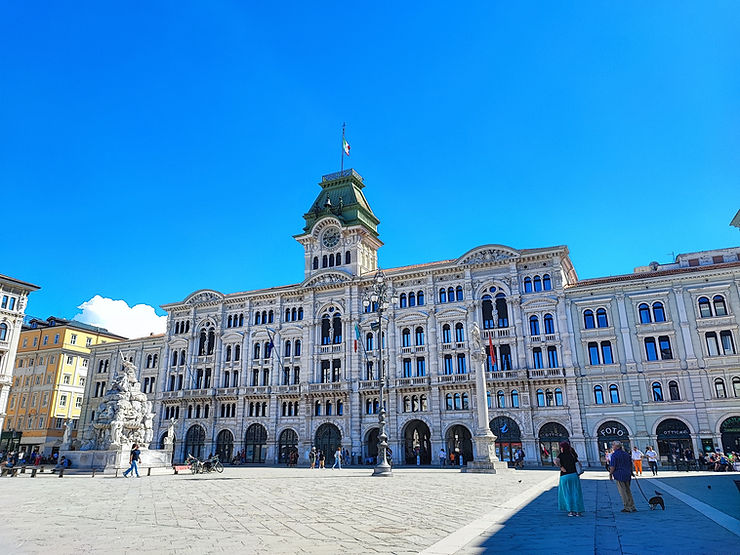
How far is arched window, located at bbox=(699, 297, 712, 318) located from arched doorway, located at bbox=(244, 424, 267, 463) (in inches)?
1609

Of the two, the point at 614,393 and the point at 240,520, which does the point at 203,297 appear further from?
the point at 240,520

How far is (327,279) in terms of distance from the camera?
5691 centimetres

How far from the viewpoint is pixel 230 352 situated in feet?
195

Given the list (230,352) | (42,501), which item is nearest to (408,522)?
(42,501)

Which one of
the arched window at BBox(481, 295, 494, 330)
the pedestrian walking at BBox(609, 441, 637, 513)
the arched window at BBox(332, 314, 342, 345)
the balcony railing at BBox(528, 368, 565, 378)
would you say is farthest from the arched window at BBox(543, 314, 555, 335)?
the pedestrian walking at BBox(609, 441, 637, 513)

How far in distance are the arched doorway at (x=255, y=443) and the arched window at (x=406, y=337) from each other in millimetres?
17143

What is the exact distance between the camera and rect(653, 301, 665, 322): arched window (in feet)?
144

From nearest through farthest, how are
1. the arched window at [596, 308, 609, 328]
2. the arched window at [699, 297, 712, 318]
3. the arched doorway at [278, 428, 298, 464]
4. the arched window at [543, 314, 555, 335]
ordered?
the arched window at [699, 297, 712, 318] → the arched window at [596, 308, 609, 328] → the arched window at [543, 314, 555, 335] → the arched doorway at [278, 428, 298, 464]

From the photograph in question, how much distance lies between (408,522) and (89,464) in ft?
99.1

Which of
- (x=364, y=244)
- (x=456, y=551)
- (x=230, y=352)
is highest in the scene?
(x=364, y=244)

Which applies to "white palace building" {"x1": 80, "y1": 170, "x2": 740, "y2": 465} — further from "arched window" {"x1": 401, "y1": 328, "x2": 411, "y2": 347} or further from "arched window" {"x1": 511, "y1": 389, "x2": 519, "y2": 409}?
"arched window" {"x1": 511, "y1": 389, "x2": 519, "y2": 409}

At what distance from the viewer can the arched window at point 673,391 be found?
41688 millimetres

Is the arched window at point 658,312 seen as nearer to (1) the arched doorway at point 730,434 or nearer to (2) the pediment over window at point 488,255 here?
(1) the arched doorway at point 730,434

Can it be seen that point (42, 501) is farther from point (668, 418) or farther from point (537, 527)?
point (668, 418)
